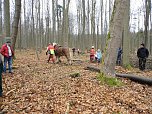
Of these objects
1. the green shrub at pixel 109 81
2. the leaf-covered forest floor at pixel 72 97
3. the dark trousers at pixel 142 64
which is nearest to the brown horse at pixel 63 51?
the dark trousers at pixel 142 64

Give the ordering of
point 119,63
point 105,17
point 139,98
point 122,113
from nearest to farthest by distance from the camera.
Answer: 1. point 122,113
2. point 139,98
3. point 119,63
4. point 105,17

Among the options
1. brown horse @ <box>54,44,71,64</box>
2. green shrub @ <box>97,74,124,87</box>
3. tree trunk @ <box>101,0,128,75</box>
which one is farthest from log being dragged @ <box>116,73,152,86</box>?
brown horse @ <box>54,44,71,64</box>

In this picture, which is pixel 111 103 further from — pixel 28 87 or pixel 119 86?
pixel 28 87

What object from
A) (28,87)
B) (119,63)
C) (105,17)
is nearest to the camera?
(28,87)

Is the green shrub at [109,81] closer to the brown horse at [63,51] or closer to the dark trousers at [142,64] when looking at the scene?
the dark trousers at [142,64]

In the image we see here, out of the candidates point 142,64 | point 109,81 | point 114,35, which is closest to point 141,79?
point 109,81

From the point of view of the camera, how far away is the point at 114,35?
8.98m

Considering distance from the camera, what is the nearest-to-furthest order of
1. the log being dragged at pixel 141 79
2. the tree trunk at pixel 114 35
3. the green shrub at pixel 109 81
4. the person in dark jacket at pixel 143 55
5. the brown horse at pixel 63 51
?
1. the tree trunk at pixel 114 35
2. the green shrub at pixel 109 81
3. the log being dragged at pixel 141 79
4. the person in dark jacket at pixel 143 55
5. the brown horse at pixel 63 51

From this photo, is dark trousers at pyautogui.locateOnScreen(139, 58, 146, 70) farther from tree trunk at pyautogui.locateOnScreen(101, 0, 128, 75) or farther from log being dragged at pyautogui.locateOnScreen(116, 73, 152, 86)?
tree trunk at pyautogui.locateOnScreen(101, 0, 128, 75)

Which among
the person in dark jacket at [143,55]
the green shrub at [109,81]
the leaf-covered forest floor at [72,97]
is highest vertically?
the person in dark jacket at [143,55]

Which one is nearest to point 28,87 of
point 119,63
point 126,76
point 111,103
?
point 111,103

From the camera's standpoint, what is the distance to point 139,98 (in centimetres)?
795

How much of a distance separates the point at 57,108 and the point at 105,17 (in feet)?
140

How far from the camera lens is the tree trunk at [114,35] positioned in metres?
8.87
